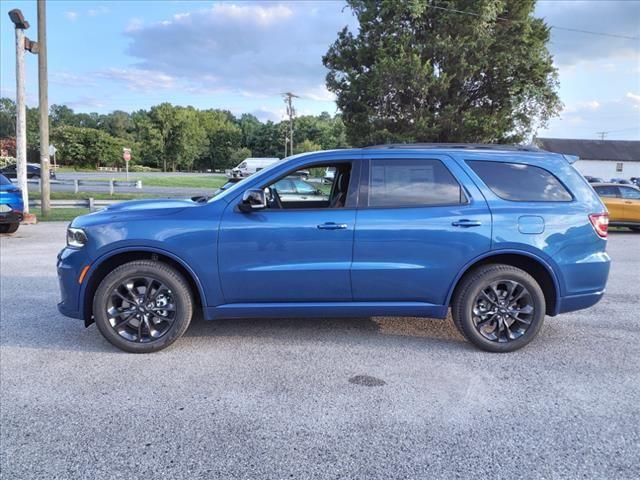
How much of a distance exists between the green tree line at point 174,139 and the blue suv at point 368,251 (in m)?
69.8

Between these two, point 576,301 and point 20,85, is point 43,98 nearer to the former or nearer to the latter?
point 20,85

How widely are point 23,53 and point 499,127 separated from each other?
19.7 metres

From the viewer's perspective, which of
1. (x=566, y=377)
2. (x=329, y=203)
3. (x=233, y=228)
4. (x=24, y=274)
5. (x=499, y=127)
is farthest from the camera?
(x=499, y=127)

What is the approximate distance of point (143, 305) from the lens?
423cm

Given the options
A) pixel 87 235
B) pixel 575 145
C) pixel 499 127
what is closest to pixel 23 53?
pixel 87 235

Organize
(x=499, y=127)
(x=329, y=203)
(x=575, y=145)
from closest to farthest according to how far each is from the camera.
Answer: (x=329, y=203) < (x=499, y=127) < (x=575, y=145)

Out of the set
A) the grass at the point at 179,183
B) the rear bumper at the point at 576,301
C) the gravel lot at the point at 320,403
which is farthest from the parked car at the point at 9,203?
the grass at the point at 179,183

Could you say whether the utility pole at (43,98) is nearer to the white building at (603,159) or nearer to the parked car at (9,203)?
the parked car at (9,203)

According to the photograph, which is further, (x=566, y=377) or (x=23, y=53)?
(x=23, y=53)

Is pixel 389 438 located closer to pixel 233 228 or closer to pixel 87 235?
pixel 233 228

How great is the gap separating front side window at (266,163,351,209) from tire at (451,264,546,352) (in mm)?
1388

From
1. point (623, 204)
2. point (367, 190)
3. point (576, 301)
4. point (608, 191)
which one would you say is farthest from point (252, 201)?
point (623, 204)

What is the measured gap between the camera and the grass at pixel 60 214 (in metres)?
14.9

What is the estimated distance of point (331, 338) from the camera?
4.68 meters
